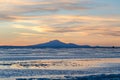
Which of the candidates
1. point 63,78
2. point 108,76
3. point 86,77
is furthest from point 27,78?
point 108,76

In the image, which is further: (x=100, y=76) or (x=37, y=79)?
(x=100, y=76)

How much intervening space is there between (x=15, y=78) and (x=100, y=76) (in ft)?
26.4

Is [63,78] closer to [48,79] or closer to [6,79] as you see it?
[48,79]

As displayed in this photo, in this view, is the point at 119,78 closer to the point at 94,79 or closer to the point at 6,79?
the point at 94,79

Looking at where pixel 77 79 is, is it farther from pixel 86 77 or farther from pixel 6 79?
pixel 6 79

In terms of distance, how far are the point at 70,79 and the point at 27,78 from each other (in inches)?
155

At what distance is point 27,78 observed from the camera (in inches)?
1122

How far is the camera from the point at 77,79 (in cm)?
2816

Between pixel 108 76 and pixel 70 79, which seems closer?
pixel 70 79

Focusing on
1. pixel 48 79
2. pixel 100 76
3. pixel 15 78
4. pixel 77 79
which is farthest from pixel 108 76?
pixel 15 78

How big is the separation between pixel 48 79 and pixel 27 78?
1975 millimetres

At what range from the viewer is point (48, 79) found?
28094 mm

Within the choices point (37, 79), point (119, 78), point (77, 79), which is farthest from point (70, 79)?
point (119, 78)

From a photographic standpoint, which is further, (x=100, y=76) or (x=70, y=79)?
(x=100, y=76)
